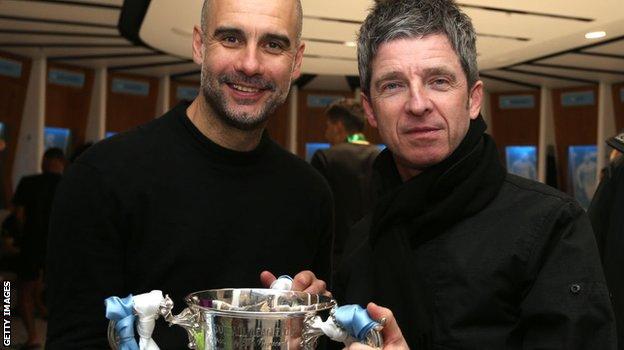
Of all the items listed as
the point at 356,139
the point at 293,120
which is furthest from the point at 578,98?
the point at 356,139

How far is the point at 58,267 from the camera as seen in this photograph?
1.69 meters

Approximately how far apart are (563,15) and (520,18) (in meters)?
0.41

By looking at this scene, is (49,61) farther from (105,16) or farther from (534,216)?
(534,216)

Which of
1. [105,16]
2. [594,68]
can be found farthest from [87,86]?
[594,68]

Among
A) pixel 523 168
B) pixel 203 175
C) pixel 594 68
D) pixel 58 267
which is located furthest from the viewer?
pixel 523 168

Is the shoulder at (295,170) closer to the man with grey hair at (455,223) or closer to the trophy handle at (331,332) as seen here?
the man with grey hair at (455,223)

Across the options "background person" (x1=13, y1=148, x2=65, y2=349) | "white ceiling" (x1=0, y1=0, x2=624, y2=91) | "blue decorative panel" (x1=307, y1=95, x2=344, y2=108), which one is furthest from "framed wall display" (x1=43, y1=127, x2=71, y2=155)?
"blue decorative panel" (x1=307, y1=95, x2=344, y2=108)

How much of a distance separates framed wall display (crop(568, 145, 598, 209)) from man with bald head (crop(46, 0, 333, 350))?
1114 cm

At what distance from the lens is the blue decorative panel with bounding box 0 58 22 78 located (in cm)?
1000

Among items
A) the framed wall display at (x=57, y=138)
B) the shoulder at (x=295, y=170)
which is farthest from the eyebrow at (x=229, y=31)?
the framed wall display at (x=57, y=138)

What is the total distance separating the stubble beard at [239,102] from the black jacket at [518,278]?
49 cm

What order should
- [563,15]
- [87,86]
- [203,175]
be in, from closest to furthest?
1. [203,175]
2. [563,15]
3. [87,86]

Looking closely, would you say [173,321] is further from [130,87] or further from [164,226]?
[130,87]

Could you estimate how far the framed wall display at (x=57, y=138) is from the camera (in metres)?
10.7
